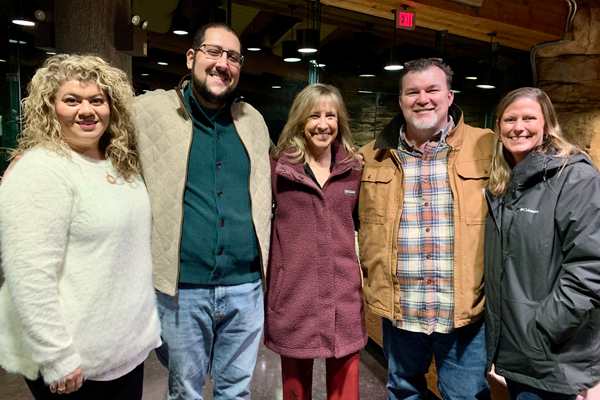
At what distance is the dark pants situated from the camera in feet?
4.28

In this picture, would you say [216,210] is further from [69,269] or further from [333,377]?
[333,377]

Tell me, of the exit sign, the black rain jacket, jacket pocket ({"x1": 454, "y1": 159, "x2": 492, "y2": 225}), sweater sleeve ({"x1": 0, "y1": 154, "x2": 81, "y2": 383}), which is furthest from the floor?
the exit sign

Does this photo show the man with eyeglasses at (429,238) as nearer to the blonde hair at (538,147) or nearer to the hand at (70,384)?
the blonde hair at (538,147)

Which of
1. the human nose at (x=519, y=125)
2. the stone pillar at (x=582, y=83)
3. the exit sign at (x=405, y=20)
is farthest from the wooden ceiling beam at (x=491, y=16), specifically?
the human nose at (x=519, y=125)

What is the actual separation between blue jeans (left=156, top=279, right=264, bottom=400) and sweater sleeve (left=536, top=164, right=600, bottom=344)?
1066mm

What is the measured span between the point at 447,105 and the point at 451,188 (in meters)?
0.38

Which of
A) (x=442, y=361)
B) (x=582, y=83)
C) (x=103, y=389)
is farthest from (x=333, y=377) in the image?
(x=582, y=83)

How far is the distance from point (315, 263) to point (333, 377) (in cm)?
52

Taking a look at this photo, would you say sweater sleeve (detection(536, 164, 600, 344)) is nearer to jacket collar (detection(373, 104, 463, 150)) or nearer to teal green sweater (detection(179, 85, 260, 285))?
jacket collar (detection(373, 104, 463, 150))

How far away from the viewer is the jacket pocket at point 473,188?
5.78ft

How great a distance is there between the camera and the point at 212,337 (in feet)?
5.82

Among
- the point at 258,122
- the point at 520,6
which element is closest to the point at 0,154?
the point at 258,122

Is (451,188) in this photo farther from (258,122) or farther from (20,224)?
(20,224)

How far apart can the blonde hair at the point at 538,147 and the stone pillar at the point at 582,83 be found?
4.36 meters
